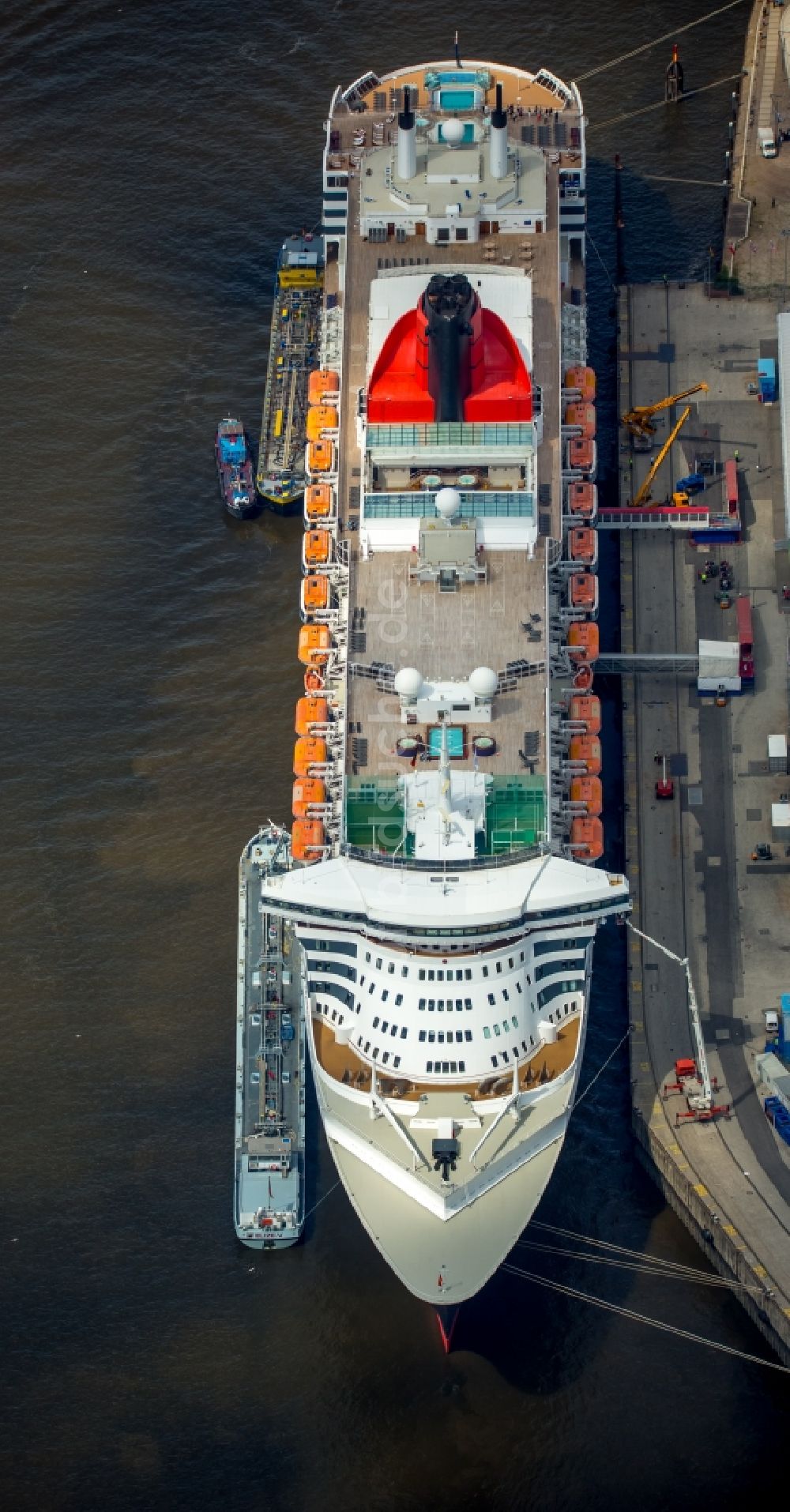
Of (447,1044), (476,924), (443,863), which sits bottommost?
(447,1044)

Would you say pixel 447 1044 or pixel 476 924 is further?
pixel 447 1044

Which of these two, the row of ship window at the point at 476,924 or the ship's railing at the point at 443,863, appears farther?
the ship's railing at the point at 443,863

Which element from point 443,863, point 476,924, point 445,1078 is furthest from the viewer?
point 443,863

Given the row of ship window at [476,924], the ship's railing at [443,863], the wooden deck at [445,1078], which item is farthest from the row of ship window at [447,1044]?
the ship's railing at [443,863]

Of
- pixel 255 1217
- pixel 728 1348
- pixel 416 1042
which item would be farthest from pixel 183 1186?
pixel 728 1348

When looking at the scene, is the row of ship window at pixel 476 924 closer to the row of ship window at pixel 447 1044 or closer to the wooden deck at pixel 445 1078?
the row of ship window at pixel 447 1044

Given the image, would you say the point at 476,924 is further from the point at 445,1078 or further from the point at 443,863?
the point at 445,1078

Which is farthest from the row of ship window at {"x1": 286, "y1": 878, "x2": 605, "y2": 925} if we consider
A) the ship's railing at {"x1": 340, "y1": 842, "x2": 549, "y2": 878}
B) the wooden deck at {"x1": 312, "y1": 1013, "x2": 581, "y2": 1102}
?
the wooden deck at {"x1": 312, "y1": 1013, "x2": 581, "y2": 1102}

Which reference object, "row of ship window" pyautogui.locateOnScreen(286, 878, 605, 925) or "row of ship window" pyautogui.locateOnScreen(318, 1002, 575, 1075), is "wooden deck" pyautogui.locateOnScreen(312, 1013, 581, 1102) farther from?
"row of ship window" pyautogui.locateOnScreen(286, 878, 605, 925)

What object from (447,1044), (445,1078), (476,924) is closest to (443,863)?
(476,924)
